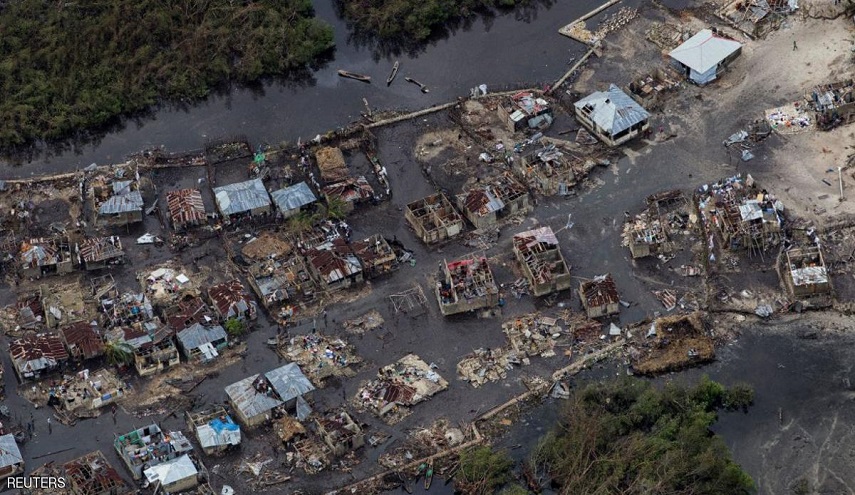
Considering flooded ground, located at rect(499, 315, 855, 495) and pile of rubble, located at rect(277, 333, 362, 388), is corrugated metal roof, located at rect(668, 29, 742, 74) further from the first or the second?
pile of rubble, located at rect(277, 333, 362, 388)

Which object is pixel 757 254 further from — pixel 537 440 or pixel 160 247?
pixel 160 247

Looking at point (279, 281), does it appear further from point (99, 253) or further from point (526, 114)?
point (526, 114)

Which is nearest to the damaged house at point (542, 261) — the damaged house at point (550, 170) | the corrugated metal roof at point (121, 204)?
the damaged house at point (550, 170)

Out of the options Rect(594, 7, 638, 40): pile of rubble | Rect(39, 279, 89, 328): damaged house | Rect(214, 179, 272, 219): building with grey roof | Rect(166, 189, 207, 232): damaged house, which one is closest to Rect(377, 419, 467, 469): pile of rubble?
Rect(214, 179, 272, 219): building with grey roof

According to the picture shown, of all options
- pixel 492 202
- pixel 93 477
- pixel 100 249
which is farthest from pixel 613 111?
pixel 93 477

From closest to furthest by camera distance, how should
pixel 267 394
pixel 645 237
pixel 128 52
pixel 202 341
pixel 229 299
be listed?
pixel 267 394
pixel 202 341
pixel 229 299
pixel 645 237
pixel 128 52
